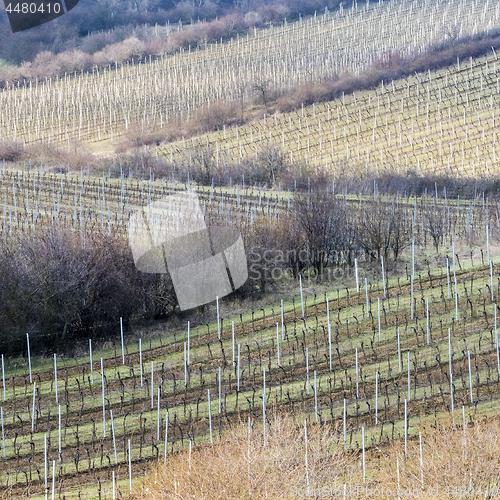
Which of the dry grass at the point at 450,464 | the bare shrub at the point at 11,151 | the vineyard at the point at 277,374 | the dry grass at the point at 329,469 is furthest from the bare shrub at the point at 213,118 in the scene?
the dry grass at the point at 450,464

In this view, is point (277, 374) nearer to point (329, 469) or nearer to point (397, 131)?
point (329, 469)

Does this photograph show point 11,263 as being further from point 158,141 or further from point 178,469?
point 158,141

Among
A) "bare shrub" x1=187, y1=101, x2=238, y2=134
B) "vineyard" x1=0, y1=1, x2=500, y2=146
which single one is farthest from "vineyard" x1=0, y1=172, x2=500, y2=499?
"vineyard" x1=0, y1=1, x2=500, y2=146

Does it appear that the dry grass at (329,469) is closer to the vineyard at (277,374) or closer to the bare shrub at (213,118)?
the vineyard at (277,374)

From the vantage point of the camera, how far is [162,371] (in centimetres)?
2548

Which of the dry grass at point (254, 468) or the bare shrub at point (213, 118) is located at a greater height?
the bare shrub at point (213, 118)

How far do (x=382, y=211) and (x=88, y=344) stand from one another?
13.9 m

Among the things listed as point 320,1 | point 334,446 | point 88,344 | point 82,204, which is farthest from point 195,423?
point 320,1

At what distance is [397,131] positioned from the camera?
54.2m

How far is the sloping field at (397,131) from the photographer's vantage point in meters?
49.0

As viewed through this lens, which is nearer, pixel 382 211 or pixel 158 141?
pixel 382 211

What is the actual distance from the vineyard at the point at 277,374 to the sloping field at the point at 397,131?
15549 mm

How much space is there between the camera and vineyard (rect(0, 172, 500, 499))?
2142 centimetres

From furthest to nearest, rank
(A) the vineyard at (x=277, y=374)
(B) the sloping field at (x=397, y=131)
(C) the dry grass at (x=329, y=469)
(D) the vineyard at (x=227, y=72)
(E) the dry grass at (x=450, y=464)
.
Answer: (D) the vineyard at (x=227, y=72), (B) the sloping field at (x=397, y=131), (A) the vineyard at (x=277, y=374), (C) the dry grass at (x=329, y=469), (E) the dry grass at (x=450, y=464)
